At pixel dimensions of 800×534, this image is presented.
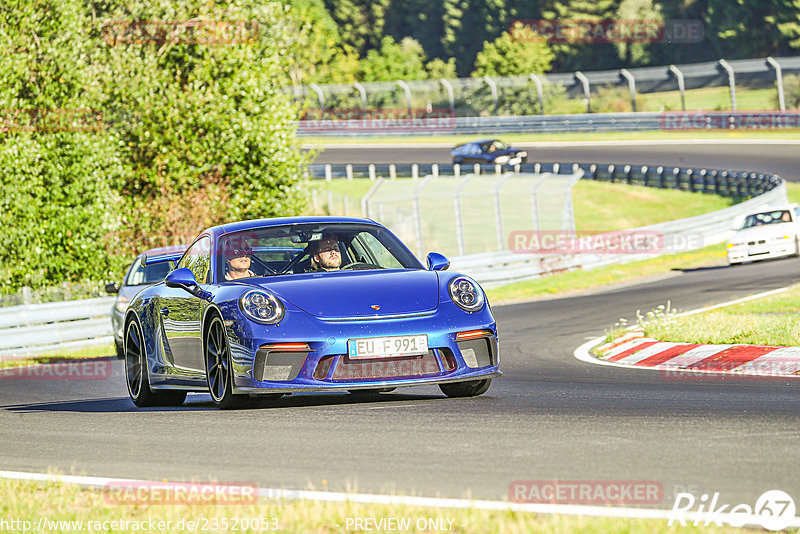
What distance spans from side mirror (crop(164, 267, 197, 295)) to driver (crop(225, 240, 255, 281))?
26cm

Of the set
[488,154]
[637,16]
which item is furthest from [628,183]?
[637,16]

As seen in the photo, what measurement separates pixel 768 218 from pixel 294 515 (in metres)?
25.3

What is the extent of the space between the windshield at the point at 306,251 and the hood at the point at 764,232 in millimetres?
20212

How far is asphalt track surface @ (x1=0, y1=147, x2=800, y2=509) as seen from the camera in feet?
18.5

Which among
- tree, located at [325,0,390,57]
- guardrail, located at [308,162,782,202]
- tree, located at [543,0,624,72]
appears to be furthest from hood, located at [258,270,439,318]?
tree, located at [325,0,390,57]

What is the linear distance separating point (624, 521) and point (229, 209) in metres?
25.5

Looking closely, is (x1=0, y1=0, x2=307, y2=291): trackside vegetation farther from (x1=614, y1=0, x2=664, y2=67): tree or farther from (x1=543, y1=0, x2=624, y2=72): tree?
(x1=543, y1=0, x2=624, y2=72): tree

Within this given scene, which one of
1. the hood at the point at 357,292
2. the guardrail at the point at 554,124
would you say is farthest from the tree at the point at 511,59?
the hood at the point at 357,292

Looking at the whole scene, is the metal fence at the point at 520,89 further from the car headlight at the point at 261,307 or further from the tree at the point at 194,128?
the car headlight at the point at 261,307

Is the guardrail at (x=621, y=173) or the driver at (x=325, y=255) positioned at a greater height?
the driver at (x=325, y=255)

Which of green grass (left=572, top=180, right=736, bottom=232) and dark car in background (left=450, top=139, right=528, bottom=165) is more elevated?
dark car in background (left=450, top=139, right=528, bottom=165)

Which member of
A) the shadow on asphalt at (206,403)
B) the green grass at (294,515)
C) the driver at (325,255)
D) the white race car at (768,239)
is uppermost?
the driver at (325,255)

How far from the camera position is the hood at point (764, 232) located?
28.0 meters

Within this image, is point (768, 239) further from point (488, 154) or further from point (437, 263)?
point (488, 154)
